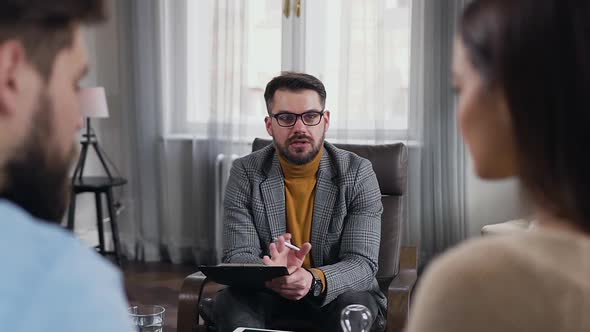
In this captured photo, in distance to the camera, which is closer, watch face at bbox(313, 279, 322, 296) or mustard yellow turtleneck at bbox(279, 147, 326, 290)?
watch face at bbox(313, 279, 322, 296)

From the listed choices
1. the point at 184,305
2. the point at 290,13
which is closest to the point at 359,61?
the point at 290,13

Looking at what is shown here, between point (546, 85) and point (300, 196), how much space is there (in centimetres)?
223

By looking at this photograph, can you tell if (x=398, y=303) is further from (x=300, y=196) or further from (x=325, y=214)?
(x=300, y=196)

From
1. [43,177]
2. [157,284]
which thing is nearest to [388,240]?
[157,284]

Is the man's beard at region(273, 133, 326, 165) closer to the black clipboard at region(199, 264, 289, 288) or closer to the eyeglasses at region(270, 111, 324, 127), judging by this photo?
the eyeglasses at region(270, 111, 324, 127)

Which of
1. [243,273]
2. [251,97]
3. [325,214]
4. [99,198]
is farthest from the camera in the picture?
[251,97]

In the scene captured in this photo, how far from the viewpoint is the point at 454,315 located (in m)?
0.73

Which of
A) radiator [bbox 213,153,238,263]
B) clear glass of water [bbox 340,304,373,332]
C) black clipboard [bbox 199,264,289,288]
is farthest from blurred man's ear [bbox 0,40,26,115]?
radiator [bbox 213,153,238,263]

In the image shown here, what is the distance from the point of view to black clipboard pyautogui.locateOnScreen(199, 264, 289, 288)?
234cm

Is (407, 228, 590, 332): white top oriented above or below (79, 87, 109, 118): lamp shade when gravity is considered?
below

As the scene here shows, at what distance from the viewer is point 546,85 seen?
684mm

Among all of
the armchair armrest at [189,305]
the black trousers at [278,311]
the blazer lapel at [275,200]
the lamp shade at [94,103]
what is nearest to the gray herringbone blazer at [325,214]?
the blazer lapel at [275,200]

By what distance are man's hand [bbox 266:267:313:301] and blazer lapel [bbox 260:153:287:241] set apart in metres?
0.33

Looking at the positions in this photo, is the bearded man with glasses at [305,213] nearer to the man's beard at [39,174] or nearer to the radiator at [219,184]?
the man's beard at [39,174]
